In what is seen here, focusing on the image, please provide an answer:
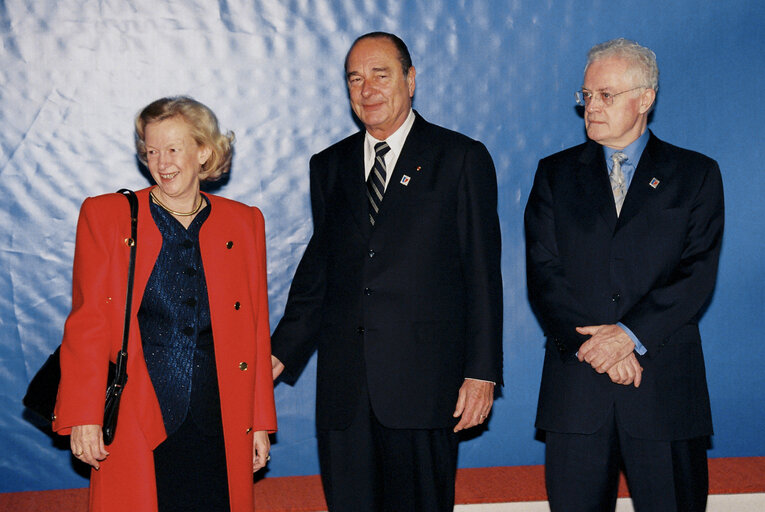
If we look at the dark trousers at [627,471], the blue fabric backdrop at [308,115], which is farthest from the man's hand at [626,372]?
the blue fabric backdrop at [308,115]

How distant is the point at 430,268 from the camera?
10.1 feet

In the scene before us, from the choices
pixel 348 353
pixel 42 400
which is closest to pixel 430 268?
pixel 348 353

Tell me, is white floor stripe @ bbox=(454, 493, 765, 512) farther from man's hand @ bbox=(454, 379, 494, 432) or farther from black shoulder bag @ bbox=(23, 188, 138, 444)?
black shoulder bag @ bbox=(23, 188, 138, 444)

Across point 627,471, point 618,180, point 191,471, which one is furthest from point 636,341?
point 191,471

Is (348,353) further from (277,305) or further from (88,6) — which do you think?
(88,6)

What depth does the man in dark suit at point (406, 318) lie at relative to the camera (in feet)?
9.98

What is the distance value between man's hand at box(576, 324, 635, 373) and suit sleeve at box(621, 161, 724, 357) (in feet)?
0.14

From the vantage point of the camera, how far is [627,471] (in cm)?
307

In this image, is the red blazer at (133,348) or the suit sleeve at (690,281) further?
the suit sleeve at (690,281)

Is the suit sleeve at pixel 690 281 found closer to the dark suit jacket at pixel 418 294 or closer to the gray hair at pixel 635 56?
the gray hair at pixel 635 56

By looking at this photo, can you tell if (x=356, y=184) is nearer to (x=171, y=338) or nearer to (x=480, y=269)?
(x=480, y=269)

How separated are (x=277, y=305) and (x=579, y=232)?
5.90 ft

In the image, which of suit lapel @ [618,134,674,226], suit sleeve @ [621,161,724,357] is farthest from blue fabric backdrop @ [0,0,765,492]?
suit sleeve @ [621,161,724,357]

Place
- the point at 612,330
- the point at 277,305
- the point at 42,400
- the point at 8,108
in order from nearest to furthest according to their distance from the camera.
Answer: the point at 42,400
the point at 612,330
the point at 8,108
the point at 277,305
